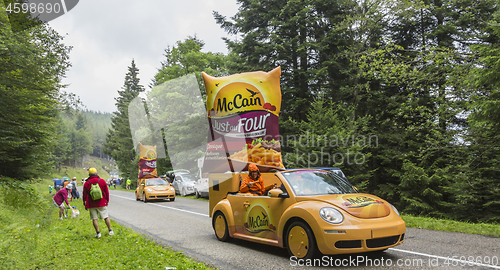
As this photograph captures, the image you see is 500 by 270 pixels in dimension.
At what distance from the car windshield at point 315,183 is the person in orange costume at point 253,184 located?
2.75 ft

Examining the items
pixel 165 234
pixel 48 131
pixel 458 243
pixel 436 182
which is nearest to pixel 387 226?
pixel 458 243

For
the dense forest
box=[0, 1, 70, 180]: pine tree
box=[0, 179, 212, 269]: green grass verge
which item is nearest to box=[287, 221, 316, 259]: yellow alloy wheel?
box=[0, 179, 212, 269]: green grass verge

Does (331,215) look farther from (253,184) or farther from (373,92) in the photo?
(373,92)

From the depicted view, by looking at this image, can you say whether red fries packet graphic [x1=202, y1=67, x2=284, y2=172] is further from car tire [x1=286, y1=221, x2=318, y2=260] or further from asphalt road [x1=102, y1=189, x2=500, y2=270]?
car tire [x1=286, y1=221, x2=318, y2=260]

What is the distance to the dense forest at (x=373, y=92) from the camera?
1273 centimetres

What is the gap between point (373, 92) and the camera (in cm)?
2003

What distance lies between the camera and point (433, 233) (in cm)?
810

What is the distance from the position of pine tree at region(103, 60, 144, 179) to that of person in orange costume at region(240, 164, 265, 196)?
1753 inches

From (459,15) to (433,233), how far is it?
14949 mm

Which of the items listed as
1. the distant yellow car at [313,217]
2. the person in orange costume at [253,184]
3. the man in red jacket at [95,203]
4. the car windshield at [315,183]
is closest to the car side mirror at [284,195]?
the distant yellow car at [313,217]

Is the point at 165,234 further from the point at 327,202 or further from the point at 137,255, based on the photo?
the point at 327,202

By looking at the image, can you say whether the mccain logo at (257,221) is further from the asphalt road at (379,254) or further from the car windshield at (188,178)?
the car windshield at (188,178)

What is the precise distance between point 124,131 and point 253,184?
53.1 meters

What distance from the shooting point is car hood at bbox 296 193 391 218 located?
5.03m
